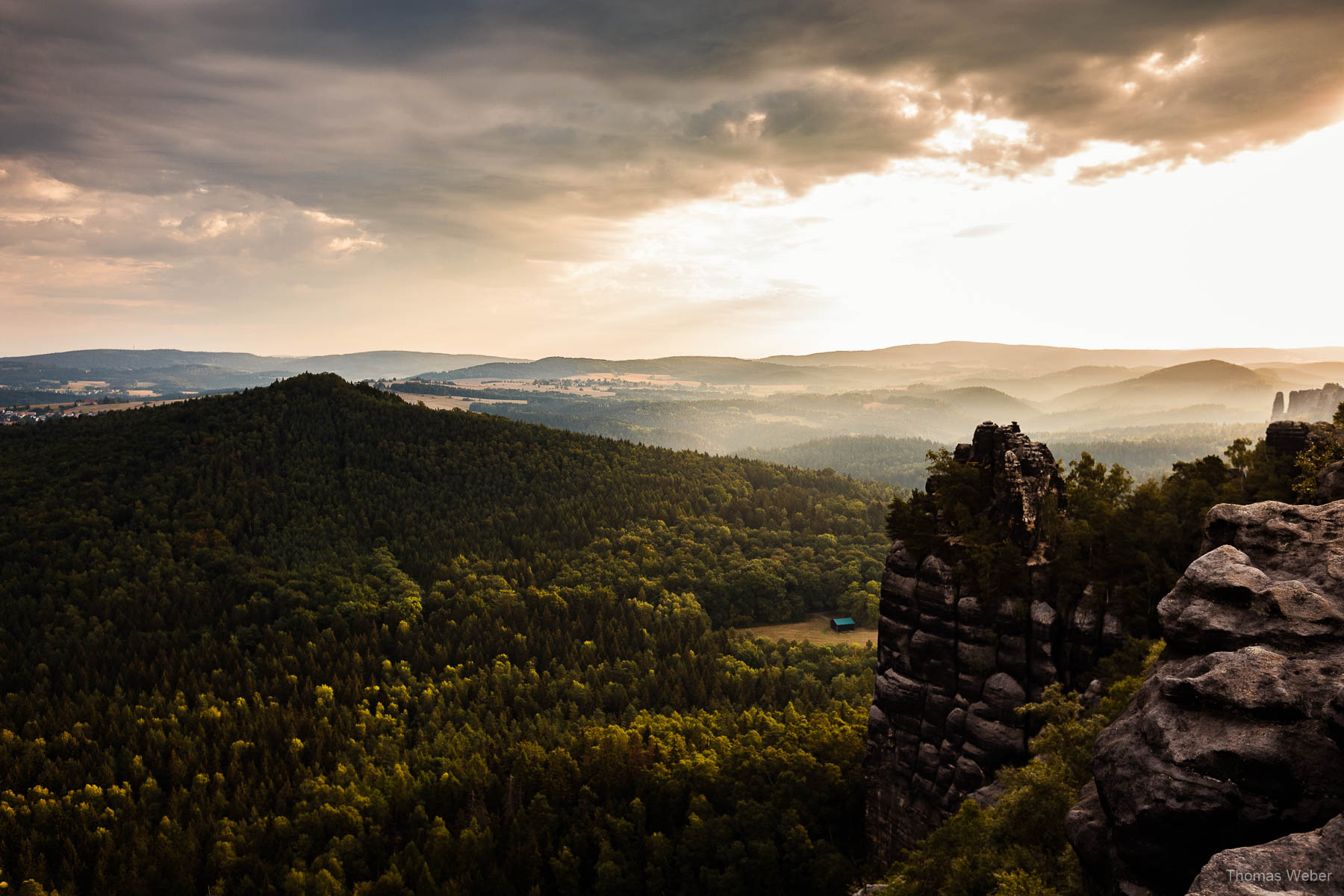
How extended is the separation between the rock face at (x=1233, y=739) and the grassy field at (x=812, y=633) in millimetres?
142820

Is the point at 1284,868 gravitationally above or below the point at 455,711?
above

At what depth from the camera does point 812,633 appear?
181625mm

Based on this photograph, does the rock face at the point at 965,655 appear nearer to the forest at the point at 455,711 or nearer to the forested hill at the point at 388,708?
the forest at the point at 455,711

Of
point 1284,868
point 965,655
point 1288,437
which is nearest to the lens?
point 1284,868

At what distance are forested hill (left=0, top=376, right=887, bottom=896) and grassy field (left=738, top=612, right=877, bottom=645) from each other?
4.73m

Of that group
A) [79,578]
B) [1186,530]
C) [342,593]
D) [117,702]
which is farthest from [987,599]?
[79,578]

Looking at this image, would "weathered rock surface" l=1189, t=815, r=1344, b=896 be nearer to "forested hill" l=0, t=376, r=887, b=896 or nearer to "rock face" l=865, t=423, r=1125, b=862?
"rock face" l=865, t=423, r=1125, b=862

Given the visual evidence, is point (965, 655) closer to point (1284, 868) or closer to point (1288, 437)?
point (1288, 437)

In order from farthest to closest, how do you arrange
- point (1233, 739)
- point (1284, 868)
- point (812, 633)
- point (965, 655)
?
point (812, 633), point (965, 655), point (1233, 739), point (1284, 868)

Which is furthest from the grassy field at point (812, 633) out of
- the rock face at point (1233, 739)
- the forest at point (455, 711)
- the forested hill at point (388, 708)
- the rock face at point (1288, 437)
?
→ the rock face at point (1233, 739)

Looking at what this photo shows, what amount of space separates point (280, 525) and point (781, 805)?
164 m

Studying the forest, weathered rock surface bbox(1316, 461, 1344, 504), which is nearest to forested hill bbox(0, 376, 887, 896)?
the forest

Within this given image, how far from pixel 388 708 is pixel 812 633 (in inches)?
4137

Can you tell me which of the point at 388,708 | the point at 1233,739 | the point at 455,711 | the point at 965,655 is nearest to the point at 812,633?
the point at 455,711
